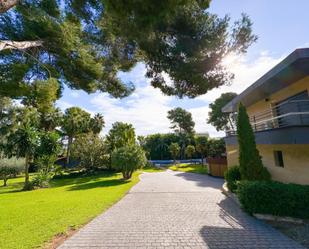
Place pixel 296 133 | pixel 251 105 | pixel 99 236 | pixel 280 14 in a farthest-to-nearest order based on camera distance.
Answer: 1. pixel 251 105
2. pixel 280 14
3. pixel 296 133
4. pixel 99 236

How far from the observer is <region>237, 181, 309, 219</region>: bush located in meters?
7.04

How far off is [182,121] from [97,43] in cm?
4642

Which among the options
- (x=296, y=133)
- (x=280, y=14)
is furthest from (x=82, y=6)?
(x=296, y=133)

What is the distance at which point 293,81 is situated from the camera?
9688mm

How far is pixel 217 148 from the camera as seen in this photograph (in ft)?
117

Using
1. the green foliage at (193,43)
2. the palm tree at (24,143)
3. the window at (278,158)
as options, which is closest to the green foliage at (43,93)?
the green foliage at (193,43)

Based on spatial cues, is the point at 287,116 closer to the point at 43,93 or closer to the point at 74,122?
the point at 43,93

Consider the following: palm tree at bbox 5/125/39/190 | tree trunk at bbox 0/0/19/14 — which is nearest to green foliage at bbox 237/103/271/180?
tree trunk at bbox 0/0/19/14

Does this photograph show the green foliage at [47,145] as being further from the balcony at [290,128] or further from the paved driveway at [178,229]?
the balcony at [290,128]

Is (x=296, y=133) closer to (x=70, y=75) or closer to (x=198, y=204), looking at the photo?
(x=198, y=204)

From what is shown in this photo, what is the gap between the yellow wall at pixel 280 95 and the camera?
9.39 meters

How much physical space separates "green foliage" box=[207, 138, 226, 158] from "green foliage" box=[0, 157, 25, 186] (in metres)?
29.6

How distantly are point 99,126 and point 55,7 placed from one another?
38.7m

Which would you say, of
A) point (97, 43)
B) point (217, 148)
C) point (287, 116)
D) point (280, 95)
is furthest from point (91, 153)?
point (287, 116)
